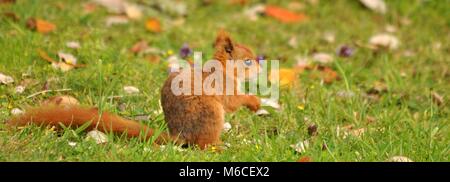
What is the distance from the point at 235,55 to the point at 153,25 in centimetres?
199

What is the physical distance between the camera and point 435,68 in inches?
228

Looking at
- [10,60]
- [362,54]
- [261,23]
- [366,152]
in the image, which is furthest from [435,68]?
[10,60]

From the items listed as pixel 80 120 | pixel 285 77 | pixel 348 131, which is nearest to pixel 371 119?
pixel 348 131

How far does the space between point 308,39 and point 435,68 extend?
101 centimetres

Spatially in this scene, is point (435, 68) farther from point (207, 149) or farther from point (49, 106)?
point (49, 106)

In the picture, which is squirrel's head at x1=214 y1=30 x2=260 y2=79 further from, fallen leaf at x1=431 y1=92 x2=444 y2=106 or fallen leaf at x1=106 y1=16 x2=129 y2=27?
fallen leaf at x1=106 y1=16 x2=129 y2=27

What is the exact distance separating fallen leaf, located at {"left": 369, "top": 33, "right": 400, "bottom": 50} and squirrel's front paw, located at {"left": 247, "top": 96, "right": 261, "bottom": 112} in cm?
174

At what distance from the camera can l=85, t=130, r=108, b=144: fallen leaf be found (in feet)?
12.0

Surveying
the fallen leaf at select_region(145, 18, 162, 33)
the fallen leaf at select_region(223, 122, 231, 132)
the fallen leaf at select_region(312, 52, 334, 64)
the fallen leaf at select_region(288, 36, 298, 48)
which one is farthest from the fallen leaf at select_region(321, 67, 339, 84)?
the fallen leaf at select_region(145, 18, 162, 33)

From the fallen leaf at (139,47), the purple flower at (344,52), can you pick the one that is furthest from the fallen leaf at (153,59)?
the purple flower at (344,52)

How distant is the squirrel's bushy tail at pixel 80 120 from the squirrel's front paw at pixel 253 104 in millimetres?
859

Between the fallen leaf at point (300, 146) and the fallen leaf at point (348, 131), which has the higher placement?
the fallen leaf at point (348, 131)

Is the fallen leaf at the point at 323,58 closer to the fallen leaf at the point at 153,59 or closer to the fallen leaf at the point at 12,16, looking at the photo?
the fallen leaf at the point at 153,59

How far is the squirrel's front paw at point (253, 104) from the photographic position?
4559 millimetres
